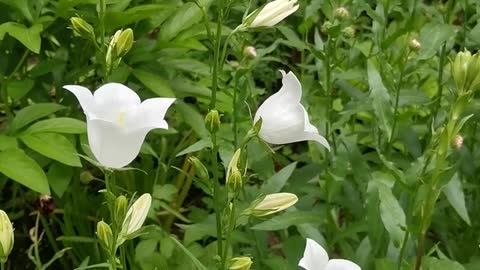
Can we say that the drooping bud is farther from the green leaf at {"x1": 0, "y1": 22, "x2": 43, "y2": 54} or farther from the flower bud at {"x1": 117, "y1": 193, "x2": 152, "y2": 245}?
the green leaf at {"x1": 0, "y1": 22, "x2": 43, "y2": 54}

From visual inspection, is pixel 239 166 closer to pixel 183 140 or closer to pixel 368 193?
pixel 368 193

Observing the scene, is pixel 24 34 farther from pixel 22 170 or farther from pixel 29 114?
pixel 22 170

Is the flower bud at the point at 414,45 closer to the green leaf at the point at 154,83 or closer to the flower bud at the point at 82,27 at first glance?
the green leaf at the point at 154,83

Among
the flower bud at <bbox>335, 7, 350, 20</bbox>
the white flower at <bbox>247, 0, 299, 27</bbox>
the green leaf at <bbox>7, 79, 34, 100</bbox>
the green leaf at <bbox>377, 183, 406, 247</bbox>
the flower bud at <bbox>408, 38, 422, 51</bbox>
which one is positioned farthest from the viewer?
the green leaf at <bbox>7, 79, 34, 100</bbox>

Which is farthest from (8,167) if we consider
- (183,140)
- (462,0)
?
(462,0)

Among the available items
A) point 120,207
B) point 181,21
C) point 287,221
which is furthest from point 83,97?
point 181,21

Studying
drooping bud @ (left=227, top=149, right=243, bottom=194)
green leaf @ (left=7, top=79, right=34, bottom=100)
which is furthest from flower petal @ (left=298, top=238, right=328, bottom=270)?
green leaf @ (left=7, top=79, right=34, bottom=100)
